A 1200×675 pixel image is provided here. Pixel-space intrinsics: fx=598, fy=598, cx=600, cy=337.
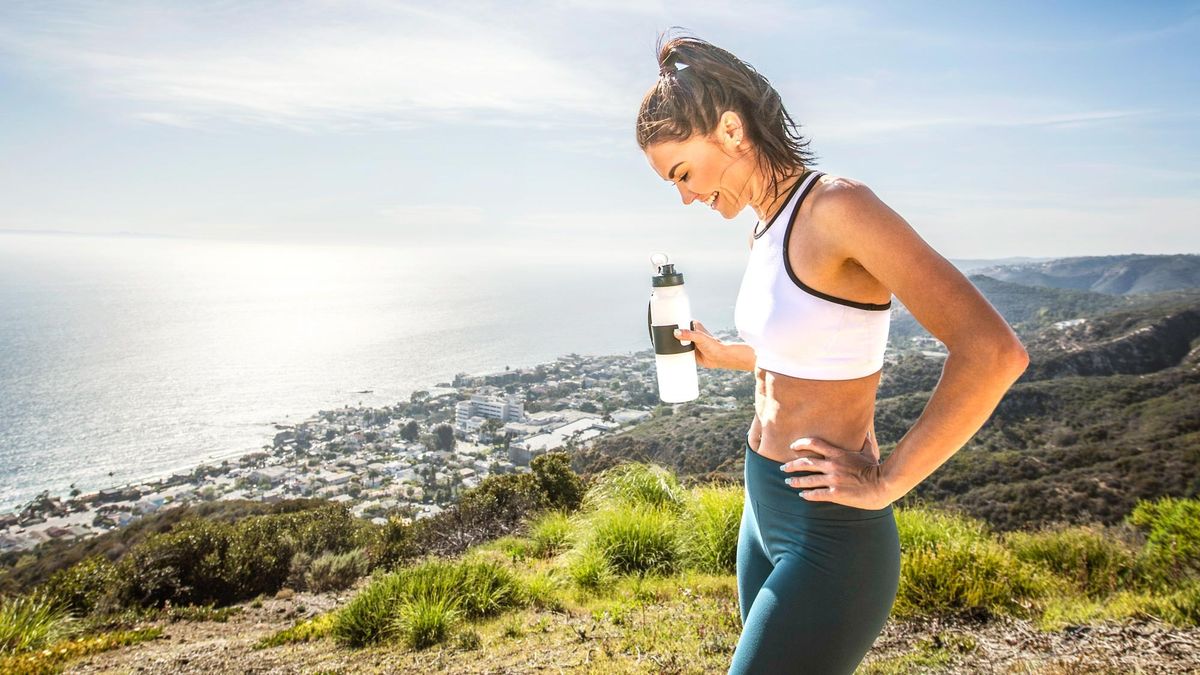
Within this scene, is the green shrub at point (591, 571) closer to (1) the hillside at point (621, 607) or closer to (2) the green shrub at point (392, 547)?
(1) the hillside at point (621, 607)

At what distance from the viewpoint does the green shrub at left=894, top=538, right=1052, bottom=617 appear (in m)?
3.71

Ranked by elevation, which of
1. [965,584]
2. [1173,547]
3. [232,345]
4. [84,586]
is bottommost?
[232,345]

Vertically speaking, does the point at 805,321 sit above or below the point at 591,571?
above

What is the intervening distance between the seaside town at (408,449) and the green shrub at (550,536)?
6.02 m

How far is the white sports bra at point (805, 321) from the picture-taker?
1034mm


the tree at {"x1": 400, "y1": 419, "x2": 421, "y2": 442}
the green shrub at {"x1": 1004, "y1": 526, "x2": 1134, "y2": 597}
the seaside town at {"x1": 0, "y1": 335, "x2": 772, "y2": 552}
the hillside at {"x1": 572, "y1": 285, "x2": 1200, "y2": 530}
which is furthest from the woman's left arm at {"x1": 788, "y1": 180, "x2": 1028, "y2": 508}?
the tree at {"x1": 400, "y1": 419, "x2": 421, "y2": 442}

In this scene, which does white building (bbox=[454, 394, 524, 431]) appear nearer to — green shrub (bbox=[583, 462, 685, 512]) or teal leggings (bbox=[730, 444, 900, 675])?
green shrub (bbox=[583, 462, 685, 512])

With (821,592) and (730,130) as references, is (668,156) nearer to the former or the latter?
(730,130)

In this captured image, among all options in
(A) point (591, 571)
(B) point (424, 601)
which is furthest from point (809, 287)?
(A) point (591, 571)

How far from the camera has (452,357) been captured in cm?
4709

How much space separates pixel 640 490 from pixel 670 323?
5.12 m

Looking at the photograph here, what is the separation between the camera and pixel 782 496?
1189 mm

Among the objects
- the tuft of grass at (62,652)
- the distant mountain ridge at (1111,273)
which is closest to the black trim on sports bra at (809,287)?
the tuft of grass at (62,652)

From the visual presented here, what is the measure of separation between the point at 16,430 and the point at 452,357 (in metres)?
25.7
